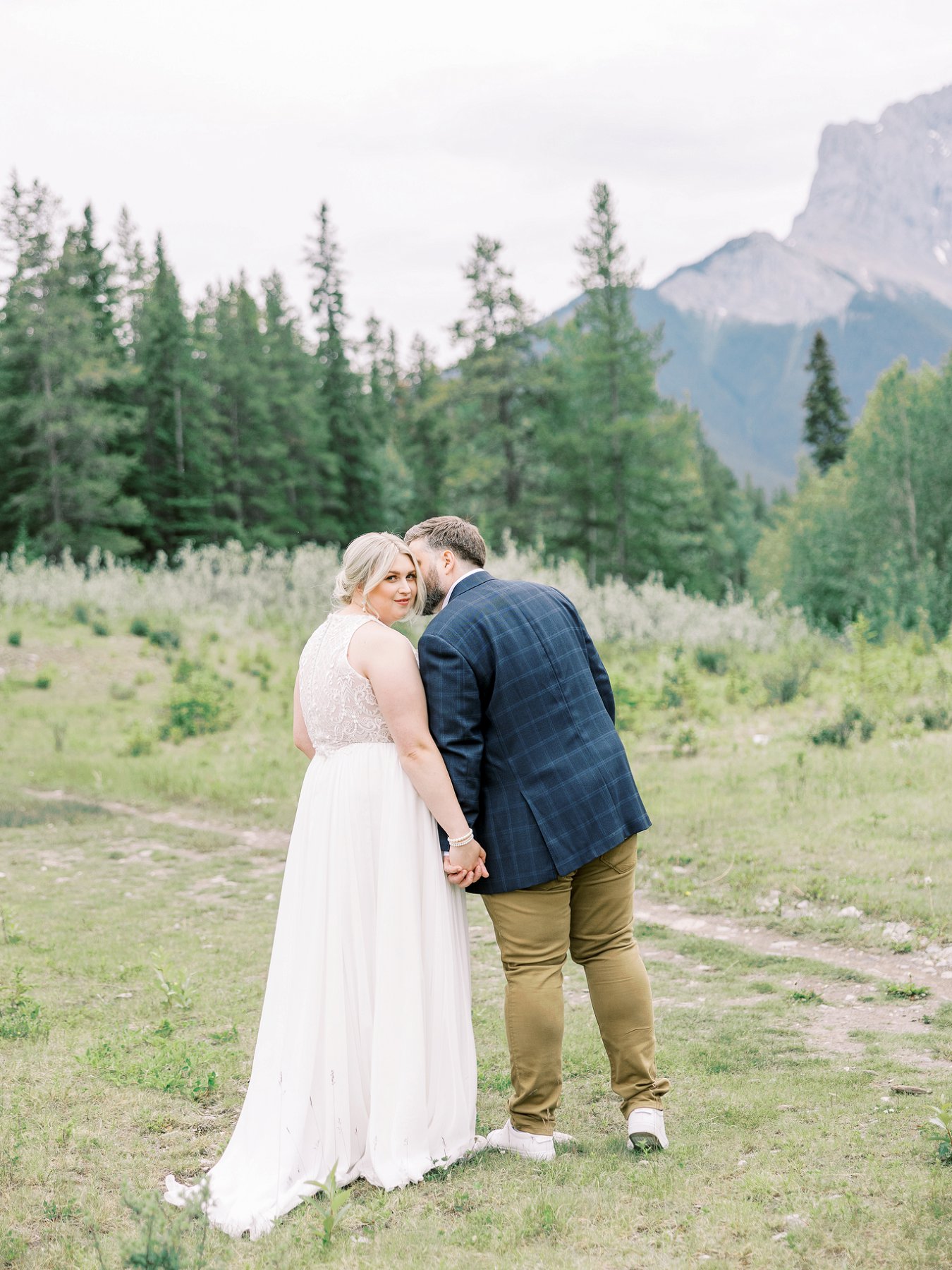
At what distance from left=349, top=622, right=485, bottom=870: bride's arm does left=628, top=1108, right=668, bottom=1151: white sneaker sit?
1.00 m

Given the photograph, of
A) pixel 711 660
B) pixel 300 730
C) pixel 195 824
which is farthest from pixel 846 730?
pixel 300 730

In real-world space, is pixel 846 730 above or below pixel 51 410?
below

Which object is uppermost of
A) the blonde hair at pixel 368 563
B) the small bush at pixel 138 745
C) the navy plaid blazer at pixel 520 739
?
the blonde hair at pixel 368 563

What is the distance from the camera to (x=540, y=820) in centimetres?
362

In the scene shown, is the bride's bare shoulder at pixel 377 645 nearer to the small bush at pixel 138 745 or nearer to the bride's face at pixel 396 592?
the bride's face at pixel 396 592

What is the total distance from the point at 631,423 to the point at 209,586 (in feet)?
56.1

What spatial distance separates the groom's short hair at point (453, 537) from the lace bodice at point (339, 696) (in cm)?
38

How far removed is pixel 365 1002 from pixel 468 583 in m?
1.48

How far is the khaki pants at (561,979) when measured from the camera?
3625mm

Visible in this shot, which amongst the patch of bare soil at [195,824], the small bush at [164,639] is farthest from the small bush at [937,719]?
the small bush at [164,639]

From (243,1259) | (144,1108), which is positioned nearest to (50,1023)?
(144,1108)

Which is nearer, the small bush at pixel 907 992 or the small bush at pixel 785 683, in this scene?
the small bush at pixel 907 992

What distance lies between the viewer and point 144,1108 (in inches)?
157

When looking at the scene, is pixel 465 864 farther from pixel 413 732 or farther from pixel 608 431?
pixel 608 431
